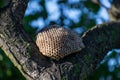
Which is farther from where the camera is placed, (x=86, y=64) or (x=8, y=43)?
(x=86, y=64)

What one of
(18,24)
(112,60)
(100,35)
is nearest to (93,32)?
(100,35)

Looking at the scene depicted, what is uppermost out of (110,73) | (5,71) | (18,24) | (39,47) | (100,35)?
(18,24)

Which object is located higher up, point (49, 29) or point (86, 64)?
point (49, 29)

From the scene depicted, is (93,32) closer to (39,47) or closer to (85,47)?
(85,47)

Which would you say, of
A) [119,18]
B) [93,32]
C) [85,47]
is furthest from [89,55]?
[119,18]

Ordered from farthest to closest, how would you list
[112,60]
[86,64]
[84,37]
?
[112,60], [84,37], [86,64]

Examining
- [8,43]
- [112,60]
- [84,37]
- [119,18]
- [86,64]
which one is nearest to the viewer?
[8,43]

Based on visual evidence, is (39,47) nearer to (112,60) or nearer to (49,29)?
(49,29)
